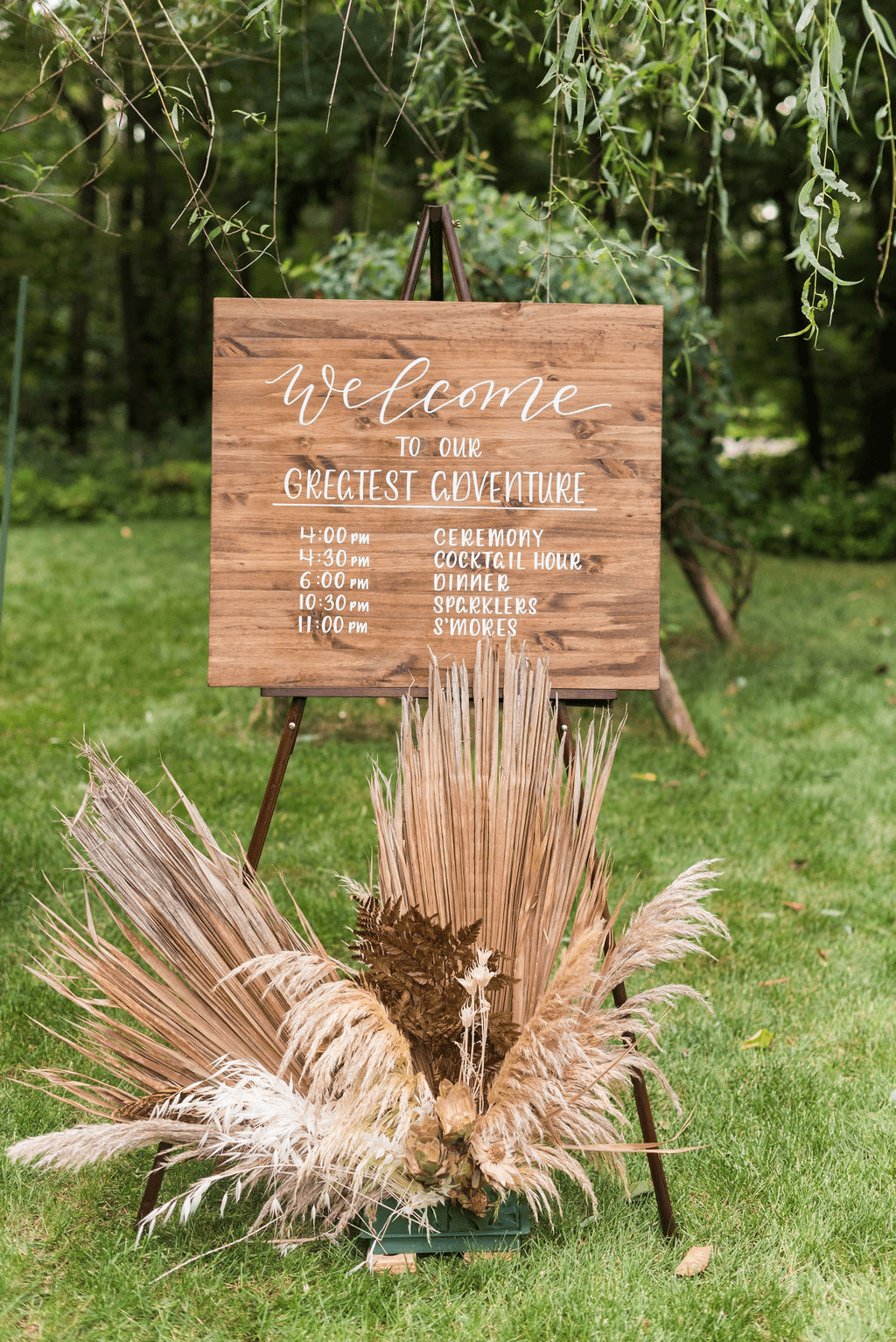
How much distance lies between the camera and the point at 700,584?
6.23 meters

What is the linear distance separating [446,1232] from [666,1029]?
40.9 inches

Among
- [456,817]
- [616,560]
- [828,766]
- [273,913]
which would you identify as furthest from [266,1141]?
[828,766]

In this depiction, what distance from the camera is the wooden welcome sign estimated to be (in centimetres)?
218

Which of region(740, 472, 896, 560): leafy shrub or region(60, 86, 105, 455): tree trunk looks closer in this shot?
region(740, 472, 896, 560): leafy shrub

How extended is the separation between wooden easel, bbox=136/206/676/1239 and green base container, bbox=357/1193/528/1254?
0.93ft

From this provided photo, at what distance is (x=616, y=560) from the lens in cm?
223

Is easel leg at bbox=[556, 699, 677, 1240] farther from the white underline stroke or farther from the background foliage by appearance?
the background foliage

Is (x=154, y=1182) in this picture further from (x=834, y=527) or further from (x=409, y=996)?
(x=834, y=527)

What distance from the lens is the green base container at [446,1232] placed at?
1.93 m

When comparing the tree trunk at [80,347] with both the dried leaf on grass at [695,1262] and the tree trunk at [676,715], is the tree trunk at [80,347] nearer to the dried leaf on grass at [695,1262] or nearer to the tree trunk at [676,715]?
the tree trunk at [676,715]

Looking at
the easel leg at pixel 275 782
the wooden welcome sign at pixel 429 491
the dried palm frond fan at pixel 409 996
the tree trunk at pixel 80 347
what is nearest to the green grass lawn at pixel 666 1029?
the dried palm frond fan at pixel 409 996

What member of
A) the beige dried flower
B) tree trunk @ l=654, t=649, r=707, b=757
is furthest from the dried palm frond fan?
tree trunk @ l=654, t=649, r=707, b=757

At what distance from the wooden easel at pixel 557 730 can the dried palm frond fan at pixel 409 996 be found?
→ 5 cm

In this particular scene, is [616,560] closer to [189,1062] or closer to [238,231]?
[238,231]
